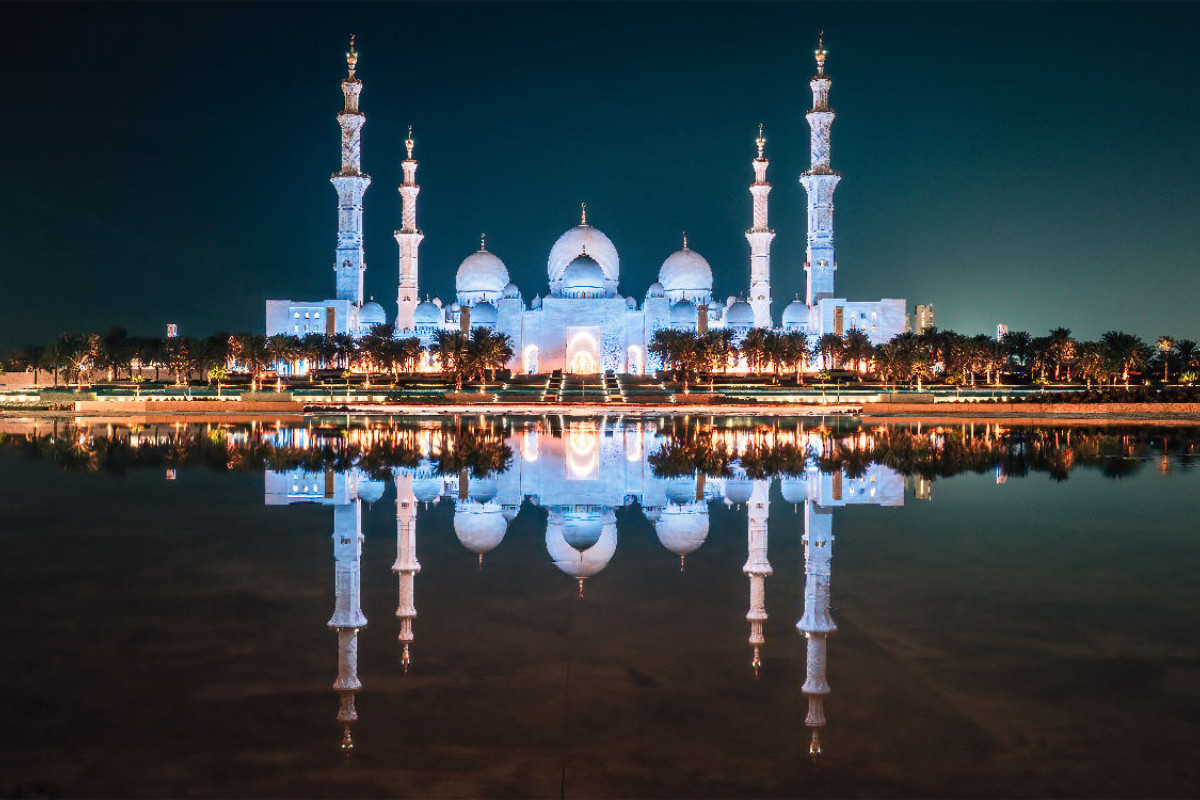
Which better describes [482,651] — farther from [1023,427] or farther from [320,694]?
[1023,427]

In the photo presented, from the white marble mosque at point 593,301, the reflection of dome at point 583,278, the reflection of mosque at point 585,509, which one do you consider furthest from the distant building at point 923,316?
the reflection of mosque at point 585,509

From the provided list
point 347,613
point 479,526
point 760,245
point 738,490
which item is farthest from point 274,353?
point 347,613

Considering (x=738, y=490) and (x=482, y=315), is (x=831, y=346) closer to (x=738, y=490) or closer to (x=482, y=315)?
(x=482, y=315)

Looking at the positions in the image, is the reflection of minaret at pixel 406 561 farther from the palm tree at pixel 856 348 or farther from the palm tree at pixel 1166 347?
the palm tree at pixel 1166 347

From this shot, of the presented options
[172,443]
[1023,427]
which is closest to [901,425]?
[1023,427]

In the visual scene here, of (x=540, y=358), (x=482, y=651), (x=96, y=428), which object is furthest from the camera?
(x=540, y=358)
